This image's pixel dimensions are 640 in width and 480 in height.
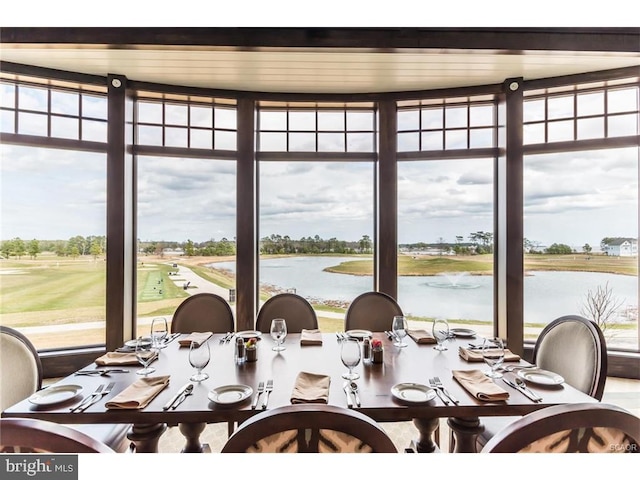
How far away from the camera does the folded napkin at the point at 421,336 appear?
6.81ft

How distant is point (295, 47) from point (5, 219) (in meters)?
3.13

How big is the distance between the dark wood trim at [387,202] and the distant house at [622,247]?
6.98 ft

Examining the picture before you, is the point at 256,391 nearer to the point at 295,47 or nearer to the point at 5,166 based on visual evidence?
the point at 295,47

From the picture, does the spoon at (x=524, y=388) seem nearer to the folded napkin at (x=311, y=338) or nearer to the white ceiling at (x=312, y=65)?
the folded napkin at (x=311, y=338)

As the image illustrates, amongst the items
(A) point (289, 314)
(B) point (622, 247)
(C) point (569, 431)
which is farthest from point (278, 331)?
(B) point (622, 247)

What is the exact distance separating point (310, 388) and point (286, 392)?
106 millimetres

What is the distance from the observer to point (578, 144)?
128 inches

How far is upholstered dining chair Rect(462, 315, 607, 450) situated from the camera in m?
1.54

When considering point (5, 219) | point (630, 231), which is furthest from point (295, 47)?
point (630, 231)

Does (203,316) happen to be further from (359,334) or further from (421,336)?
(421,336)

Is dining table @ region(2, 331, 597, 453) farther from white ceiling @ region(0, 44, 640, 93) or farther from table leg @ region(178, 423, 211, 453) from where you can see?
white ceiling @ region(0, 44, 640, 93)

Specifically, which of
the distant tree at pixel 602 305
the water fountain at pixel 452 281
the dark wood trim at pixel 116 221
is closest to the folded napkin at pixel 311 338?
the water fountain at pixel 452 281

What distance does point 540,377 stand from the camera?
5.00ft

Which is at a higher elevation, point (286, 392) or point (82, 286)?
point (82, 286)
